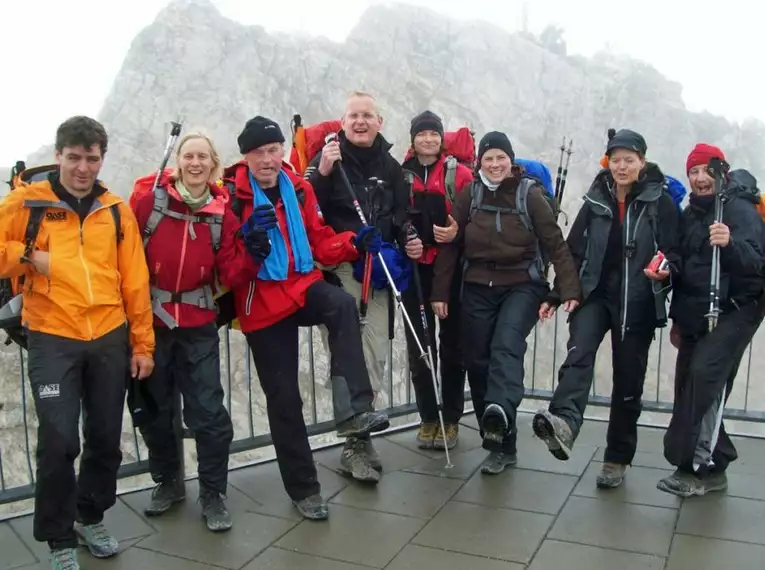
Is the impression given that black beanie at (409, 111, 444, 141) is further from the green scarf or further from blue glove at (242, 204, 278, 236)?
the green scarf

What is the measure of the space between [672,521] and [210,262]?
3.19m

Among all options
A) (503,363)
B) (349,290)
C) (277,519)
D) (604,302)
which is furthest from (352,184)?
(277,519)

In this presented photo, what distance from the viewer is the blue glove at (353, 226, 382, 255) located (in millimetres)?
4551

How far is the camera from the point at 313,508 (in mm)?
4371

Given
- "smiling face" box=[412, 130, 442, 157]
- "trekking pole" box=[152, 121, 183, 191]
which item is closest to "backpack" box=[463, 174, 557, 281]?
"smiling face" box=[412, 130, 442, 157]

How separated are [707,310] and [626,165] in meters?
1.07

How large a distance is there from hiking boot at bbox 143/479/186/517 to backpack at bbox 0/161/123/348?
1.31 meters

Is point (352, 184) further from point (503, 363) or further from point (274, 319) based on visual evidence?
point (503, 363)

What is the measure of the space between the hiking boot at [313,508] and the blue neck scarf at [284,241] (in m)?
1.41

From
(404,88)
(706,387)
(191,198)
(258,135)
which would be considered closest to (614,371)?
(706,387)

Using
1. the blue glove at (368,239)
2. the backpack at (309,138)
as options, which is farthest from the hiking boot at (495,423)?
the backpack at (309,138)

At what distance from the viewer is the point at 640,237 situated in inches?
181

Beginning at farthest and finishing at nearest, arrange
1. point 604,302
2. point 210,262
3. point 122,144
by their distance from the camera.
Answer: point 122,144, point 604,302, point 210,262

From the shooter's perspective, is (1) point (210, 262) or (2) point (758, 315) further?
(2) point (758, 315)
